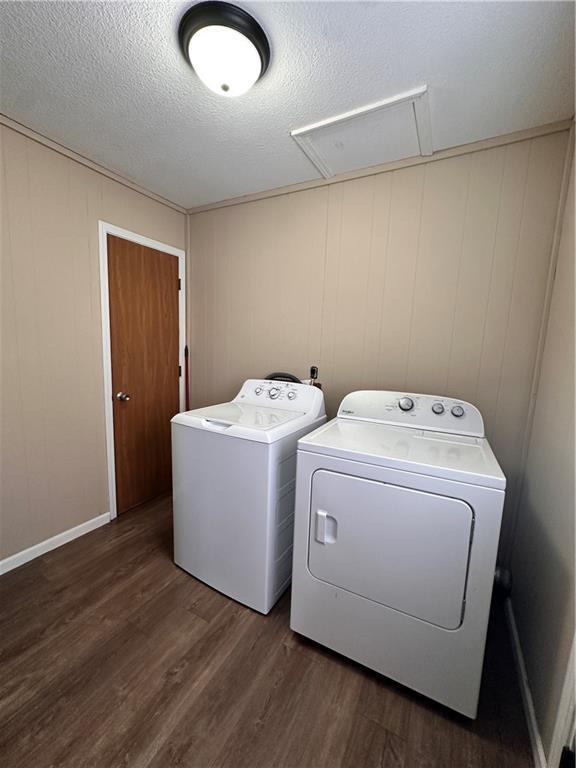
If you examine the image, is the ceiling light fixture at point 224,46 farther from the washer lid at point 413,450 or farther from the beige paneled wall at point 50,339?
the washer lid at point 413,450

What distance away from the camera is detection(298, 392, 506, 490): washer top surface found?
1068 mm

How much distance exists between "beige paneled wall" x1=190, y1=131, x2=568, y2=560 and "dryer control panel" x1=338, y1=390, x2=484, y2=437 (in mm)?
275

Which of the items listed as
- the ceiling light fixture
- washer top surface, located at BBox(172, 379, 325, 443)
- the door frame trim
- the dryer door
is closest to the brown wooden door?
the door frame trim

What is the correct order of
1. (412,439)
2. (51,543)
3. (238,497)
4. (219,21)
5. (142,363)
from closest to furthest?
(219,21) < (412,439) < (238,497) < (51,543) < (142,363)

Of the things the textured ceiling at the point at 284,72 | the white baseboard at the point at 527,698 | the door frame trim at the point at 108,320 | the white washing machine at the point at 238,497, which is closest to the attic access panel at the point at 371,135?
the textured ceiling at the point at 284,72

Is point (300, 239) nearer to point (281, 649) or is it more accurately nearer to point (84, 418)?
point (84, 418)

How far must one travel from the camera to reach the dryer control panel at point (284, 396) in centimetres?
185

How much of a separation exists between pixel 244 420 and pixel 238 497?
→ 14.8 inches

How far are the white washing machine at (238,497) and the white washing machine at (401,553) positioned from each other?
0.19 meters

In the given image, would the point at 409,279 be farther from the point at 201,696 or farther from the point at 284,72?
the point at 201,696

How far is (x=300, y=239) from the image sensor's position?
215 centimetres

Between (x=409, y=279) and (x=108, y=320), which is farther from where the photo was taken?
(x=108, y=320)

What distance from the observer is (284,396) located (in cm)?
194

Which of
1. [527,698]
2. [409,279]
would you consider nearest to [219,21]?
[409,279]
